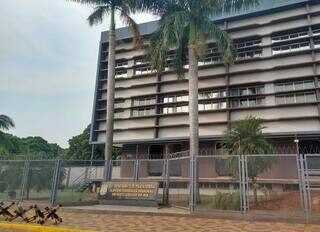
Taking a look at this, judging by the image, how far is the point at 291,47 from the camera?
966 inches

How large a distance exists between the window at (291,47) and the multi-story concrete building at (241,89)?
68 millimetres

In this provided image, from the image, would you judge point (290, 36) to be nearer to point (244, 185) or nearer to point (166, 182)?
point (166, 182)

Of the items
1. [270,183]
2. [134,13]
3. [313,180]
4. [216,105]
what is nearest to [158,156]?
[216,105]

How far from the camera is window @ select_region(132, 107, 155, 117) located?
28.7 meters

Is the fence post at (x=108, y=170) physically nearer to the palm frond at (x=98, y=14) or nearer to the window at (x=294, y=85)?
the palm frond at (x=98, y=14)

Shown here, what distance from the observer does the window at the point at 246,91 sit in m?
24.9

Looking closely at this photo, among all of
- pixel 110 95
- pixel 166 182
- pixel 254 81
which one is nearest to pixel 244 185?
pixel 166 182

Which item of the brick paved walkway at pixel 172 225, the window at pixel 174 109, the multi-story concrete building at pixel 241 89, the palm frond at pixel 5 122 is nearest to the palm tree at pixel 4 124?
the palm frond at pixel 5 122

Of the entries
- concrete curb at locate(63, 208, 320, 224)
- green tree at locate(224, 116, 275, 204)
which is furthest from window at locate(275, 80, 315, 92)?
concrete curb at locate(63, 208, 320, 224)

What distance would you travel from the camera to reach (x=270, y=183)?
15875mm

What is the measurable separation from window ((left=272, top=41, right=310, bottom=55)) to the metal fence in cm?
944

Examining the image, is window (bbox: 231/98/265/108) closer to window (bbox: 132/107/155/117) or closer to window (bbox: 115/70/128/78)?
window (bbox: 132/107/155/117)

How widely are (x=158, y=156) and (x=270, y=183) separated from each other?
13917 mm

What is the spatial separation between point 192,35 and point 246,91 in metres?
7.96
